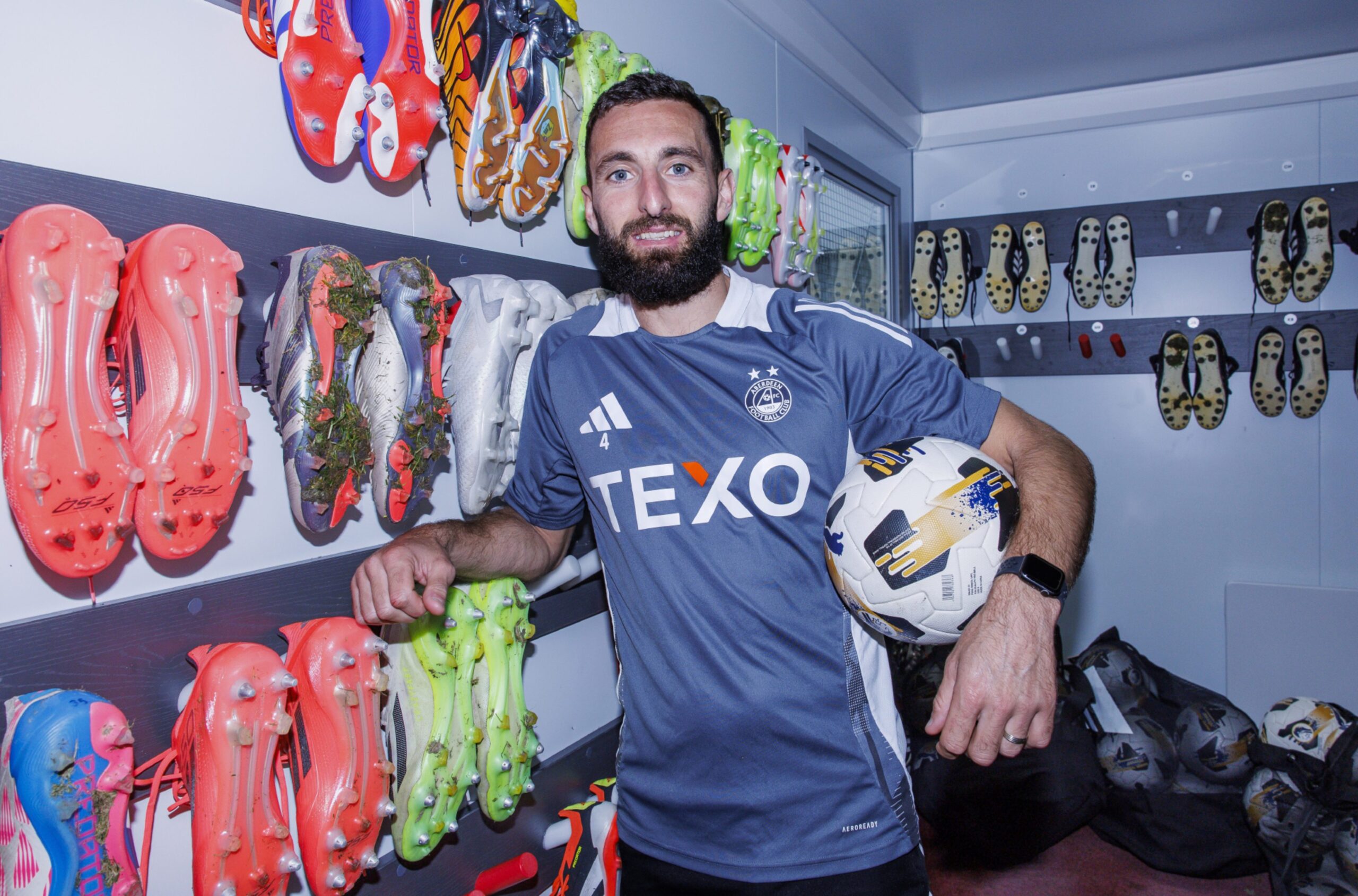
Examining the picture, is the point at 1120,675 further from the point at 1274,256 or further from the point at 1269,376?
the point at 1274,256

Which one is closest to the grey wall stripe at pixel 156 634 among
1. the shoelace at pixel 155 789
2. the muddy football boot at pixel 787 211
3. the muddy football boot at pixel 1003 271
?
the shoelace at pixel 155 789

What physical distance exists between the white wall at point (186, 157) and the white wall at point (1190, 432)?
3.22 meters

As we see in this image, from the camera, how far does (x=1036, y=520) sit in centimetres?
112

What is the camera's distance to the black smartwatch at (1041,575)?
1.01 metres

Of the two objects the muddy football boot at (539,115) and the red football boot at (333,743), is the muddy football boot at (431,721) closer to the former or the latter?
the red football boot at (333,743)

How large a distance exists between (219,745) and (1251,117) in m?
4.52

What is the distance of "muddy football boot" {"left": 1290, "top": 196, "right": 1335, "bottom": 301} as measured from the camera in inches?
142

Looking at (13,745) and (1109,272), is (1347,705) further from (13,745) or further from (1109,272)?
(13,745)

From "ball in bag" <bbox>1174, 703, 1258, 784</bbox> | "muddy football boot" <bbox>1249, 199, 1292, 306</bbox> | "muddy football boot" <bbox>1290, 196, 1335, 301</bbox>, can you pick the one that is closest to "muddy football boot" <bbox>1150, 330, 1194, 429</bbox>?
"muddy football boot" <bbox>1249, 199, 1292, 306</bbox>

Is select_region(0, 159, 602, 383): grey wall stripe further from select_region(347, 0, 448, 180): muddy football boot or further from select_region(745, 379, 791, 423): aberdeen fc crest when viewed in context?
select_region(745, 379, 791, 423): aberdeen fc crest

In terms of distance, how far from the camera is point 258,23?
3.97 ft

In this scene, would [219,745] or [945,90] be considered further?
[945,90]

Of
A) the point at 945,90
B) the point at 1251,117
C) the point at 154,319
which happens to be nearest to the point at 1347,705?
the point at 1251,117

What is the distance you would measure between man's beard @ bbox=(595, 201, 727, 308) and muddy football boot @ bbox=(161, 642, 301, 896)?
799 mm
